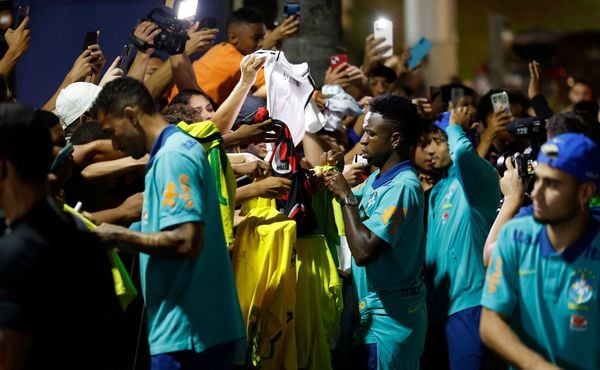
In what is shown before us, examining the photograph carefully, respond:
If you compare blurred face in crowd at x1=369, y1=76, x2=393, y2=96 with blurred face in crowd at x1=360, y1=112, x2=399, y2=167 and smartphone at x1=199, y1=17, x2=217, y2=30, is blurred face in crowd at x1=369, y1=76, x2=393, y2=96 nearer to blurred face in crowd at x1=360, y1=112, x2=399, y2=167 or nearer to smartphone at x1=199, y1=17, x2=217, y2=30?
smartphone at x1=199, y1=17, x2=217, y2=30

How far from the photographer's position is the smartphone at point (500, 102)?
33.7 ft

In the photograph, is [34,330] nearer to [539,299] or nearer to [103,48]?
[539,299]

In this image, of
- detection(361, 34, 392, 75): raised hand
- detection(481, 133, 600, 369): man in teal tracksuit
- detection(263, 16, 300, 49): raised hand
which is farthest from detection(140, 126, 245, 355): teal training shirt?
detection(361, 34, 392, 75): raised hand

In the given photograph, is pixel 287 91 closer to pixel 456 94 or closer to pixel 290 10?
pixel 290 10

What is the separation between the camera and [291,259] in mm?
7680

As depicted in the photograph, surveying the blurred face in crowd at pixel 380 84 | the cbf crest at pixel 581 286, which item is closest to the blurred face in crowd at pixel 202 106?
the cbf crest at pixel 581 286

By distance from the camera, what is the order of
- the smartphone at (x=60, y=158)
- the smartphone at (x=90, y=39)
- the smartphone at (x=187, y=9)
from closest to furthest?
1. the smartphone at (x=60, y=158)
2. the smartphone at (x=90, y=39)
3. the smartphone at (x=187, y=9)

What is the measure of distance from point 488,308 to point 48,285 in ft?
6.08

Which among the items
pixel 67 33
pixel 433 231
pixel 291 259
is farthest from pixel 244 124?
pixel 67 33

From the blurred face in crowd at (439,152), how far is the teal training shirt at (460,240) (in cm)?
56

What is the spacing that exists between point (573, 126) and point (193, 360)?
2.29 m

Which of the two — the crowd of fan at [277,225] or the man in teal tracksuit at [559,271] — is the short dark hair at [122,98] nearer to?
the crowd of fan at [277,225]

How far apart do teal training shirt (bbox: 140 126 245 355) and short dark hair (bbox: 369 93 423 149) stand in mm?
1872

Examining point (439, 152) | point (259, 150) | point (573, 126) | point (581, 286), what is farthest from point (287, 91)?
point (581, 286)
